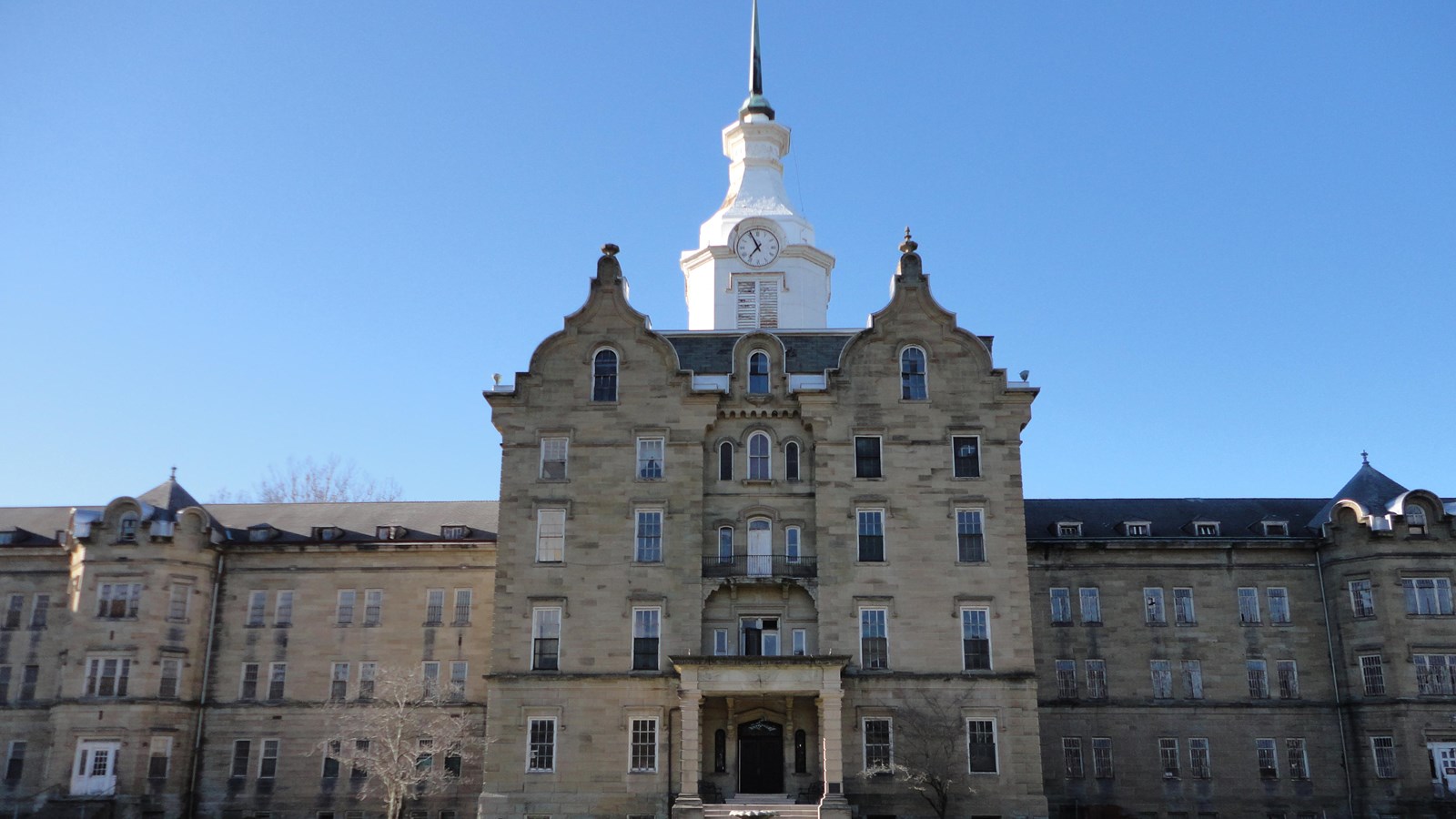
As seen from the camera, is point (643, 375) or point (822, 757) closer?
point (822, 757)

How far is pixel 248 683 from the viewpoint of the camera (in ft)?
177

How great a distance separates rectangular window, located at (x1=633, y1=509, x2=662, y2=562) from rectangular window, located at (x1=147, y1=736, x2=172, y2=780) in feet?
69.2

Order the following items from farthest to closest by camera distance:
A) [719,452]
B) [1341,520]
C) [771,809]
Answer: [1341,520] → [719,452] → [771,809]

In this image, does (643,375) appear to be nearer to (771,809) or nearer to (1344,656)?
(771,809)

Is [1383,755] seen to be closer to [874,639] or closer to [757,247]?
[874,639]

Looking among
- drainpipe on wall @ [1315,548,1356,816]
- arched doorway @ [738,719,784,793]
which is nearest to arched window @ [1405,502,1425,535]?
drainpipe on wall @ [1315,548,1356,816]

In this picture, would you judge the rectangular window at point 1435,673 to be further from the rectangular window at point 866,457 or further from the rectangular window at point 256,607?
the rectangular window at point 256,607

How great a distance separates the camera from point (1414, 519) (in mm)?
52281

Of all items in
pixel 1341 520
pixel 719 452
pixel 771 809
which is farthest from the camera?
pixel 1341 520

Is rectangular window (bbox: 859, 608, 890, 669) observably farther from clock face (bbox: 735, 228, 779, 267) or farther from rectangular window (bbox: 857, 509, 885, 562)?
clock face (bbox: 735, 228, 779, 267)

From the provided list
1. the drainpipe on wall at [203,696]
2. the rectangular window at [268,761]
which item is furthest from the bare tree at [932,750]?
the drainpipe on wall at [203,696]

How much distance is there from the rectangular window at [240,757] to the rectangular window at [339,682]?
3874 mm

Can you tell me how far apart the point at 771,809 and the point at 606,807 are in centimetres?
620

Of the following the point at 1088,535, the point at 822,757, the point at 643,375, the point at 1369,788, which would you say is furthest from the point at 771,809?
the point at 1369,788
